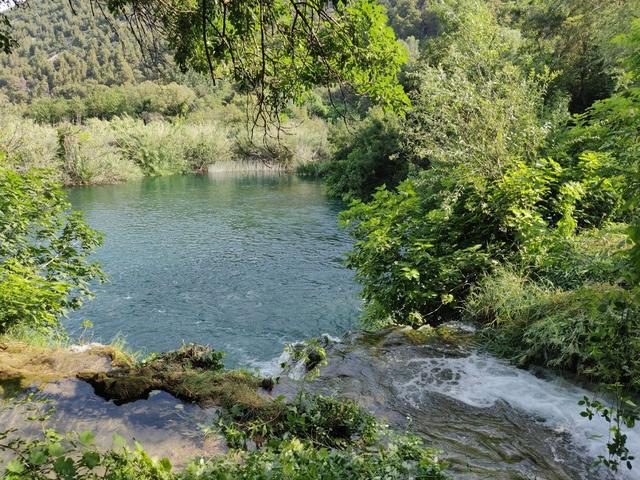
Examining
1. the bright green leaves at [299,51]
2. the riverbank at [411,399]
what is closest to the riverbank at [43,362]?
the riverbank at [411,399]

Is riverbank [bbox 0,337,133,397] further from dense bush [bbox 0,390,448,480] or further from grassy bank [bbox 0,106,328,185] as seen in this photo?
grassy bank [bbox 0,106,328,185]

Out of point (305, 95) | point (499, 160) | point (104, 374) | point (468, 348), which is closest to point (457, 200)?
point (499, 160)

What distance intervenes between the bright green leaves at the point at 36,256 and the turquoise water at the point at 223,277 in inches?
105

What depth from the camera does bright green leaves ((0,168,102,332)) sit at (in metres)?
5.46

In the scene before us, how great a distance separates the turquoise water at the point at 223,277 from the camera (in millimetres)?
10023

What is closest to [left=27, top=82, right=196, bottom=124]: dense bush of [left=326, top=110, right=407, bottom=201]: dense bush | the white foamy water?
[left=326, top=110, right=407, bottom=201]: dense bush

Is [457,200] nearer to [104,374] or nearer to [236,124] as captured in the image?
[104,374]

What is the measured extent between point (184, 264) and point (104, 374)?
1064 centimetres

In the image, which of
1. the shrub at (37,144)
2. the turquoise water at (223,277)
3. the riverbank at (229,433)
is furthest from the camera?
the shrub at (37,144)

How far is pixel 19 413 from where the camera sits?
4070 millimetres

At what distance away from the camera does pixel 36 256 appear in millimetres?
6996

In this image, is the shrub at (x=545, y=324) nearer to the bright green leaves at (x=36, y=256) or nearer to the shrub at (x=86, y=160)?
the bright green leaves at (x=36, y=256)

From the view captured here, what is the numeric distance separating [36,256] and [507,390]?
6.93 meters

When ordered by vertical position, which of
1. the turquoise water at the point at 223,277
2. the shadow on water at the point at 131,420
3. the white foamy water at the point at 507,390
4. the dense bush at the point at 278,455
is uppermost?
the dense bush at the point at 278,455
